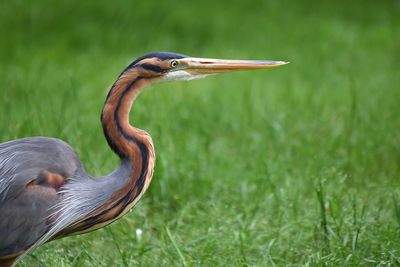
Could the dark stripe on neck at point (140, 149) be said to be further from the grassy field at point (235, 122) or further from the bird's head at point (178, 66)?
the grassy field at point (235, 122)

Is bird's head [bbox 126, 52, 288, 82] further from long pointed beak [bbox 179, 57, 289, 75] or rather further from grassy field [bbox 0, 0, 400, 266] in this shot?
grassy field [bbox 0, 0, 400, 266]

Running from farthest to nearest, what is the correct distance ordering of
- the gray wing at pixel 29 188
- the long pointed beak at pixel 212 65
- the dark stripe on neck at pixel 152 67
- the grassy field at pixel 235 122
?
the grassy field at pixel 235 122 < the long pointed beak at pixel 212 65 < the dark stripe on neck at pixel 152 67 < the gray wing at pixel 29 188

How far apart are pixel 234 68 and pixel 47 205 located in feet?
3.78

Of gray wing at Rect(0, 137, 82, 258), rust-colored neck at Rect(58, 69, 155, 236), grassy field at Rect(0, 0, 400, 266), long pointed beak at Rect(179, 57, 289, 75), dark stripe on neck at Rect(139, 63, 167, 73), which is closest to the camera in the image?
gray wing at Rect(0, 137, 82, 258)

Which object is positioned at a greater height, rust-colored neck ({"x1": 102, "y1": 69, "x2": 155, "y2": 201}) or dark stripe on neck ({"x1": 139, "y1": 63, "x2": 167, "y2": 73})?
dark stripe on neck ({"x1": 139, "y1": 63, "x2": 167, "y2": 73})

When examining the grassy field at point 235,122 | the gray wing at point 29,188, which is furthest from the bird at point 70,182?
the grassy field at point 235,122

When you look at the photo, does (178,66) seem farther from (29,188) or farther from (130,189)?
(29,188)

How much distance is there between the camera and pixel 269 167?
5699 mm

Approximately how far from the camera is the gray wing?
3.69 metres

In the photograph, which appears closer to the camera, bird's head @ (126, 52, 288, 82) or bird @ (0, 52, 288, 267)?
bird @ (0, 52, 288, 267)

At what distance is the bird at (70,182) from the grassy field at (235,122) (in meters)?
0.48

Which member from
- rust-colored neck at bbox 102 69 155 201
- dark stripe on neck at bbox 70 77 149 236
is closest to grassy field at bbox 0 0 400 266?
dark stripe on neck at bbox 70 77 149 236

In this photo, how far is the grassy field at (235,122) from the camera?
177 inches

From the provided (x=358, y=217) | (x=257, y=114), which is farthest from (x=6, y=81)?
(x=358, y=217)
